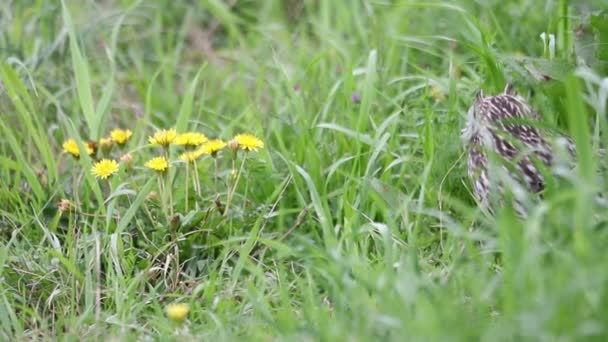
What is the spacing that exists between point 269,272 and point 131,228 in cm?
56

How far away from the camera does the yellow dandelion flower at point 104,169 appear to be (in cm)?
354

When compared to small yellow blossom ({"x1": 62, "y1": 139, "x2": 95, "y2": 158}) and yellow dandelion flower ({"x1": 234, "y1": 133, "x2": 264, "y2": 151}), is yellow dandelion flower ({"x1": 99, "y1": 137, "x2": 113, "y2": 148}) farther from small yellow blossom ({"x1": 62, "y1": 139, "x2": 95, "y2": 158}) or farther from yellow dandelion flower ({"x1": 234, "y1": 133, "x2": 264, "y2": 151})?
yellow dandelion flower ({"x1": 234, "y1": 133, "x2": 264, "y2": 151})

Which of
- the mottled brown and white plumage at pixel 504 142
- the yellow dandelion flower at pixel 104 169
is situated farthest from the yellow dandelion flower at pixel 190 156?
the mottled brown and white plumage at pixel 504 142

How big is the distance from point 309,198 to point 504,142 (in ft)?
2.70

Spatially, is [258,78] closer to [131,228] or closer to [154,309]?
[131,228]

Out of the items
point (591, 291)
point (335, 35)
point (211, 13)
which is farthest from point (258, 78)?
point (591, 291)

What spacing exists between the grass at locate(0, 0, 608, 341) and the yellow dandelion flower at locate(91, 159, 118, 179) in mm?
96

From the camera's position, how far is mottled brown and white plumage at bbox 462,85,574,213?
3273mm

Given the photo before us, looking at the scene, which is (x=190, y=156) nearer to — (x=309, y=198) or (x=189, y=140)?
(x=189, y=140)

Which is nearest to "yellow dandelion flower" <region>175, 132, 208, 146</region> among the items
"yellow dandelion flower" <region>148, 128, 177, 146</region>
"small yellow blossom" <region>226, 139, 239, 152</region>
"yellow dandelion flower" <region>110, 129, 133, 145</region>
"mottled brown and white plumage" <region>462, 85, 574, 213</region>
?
"yellow dandelion flower" <region>148, 128, 177, 146</region>

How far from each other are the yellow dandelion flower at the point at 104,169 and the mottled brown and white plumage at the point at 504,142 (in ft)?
4.30

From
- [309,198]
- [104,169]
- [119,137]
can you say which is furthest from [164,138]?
[309,198]

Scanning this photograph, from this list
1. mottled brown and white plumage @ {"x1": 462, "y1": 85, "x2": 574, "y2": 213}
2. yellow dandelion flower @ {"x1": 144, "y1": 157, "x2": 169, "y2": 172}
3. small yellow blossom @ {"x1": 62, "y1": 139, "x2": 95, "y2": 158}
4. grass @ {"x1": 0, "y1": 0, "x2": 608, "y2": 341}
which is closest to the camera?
grass @ {"x1": 0, "y1": 0, "x2": 608, "y2": 341}

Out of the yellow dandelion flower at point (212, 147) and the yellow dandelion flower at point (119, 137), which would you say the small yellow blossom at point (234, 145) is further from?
the yellow dandelion flower at point (119, 137)
